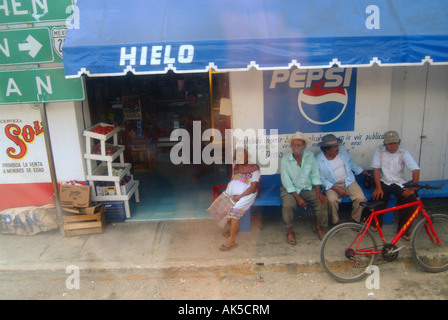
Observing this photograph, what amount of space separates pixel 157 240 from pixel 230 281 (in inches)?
52.1

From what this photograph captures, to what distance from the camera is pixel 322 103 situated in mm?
5348

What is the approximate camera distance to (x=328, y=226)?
5344 millimetres

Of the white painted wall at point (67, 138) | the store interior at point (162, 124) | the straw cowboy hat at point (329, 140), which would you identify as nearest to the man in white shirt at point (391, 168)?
the straw cowboy hat at point (329, 140)

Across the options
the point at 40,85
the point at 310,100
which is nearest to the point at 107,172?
the point at 40,85

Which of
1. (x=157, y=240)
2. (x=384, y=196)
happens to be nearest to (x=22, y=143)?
(x=157, y=240)

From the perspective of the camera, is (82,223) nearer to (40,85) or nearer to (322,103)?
(40,85)

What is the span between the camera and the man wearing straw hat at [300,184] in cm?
487

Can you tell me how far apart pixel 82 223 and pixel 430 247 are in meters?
4.88

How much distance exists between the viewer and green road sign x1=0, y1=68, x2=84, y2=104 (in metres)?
4.80

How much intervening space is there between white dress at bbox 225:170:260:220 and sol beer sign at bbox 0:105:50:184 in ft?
9.61

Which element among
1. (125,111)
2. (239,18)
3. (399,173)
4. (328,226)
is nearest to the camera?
(239,18)

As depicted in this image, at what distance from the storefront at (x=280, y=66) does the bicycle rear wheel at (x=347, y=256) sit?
1520mm

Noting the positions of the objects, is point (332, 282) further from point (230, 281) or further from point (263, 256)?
point (230, 281)

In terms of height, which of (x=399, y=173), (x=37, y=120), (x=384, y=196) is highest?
(x=37, y=120)
